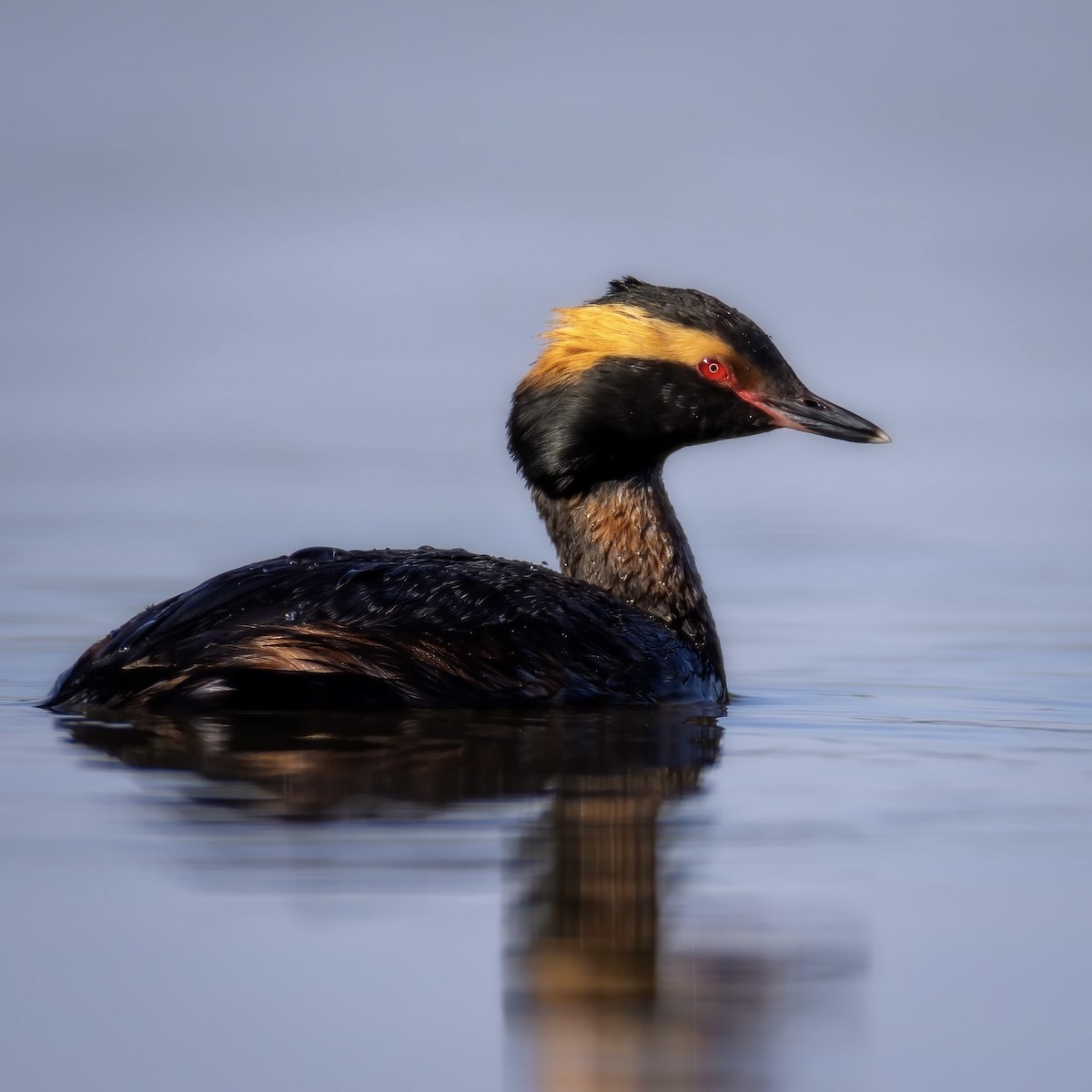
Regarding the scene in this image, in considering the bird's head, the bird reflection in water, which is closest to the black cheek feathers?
the bird's head

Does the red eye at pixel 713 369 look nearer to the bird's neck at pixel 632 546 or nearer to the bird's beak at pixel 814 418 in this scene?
the bird's beak at pixel 814 418

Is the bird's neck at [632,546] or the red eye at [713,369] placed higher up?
the red eye at [713,369]

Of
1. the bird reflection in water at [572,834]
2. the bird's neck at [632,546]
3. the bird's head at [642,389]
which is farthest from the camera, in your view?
→ the bird's neck at [632,546]

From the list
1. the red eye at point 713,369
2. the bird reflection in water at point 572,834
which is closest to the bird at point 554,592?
the red eye at point 713,369

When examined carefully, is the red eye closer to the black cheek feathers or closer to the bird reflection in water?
the black cheek feathers

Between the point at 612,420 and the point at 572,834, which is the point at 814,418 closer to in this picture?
the point at 612,420

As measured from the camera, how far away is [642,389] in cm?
973

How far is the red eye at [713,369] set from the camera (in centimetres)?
977

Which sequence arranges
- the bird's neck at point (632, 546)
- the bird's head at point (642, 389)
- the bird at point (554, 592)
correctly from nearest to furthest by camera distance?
the bird at point (554, 592) → the bird's head at point (642, 389) → the bird's neck at point (632, 546)

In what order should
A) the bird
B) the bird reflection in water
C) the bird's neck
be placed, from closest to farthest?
the bird reflection in water, the bird, the bird's neck

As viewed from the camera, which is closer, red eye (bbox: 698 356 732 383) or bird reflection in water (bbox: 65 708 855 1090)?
bird reflection in water (bbox: 65 708 855 1090)

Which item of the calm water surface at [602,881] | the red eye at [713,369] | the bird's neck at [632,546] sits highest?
the red eye at [713,369]

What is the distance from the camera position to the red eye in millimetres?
9773

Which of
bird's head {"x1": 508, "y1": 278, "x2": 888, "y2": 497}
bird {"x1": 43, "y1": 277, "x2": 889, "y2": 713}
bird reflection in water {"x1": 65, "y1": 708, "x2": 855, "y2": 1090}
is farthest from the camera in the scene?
bird's head {"x1": 508, "y1": 278, "x2": 888, "y2": 497}
